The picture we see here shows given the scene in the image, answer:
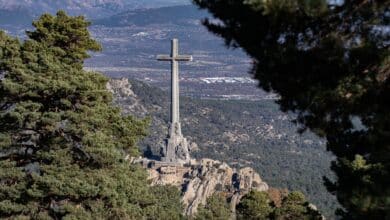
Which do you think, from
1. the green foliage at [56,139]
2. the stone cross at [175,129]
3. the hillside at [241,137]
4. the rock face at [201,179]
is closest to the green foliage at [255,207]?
the green foliage at [56,139]

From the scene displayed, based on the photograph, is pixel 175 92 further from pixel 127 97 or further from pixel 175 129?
pixel 127 97

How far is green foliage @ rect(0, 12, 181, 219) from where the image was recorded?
1335 cm

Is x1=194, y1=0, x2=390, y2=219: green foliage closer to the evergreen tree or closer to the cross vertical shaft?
the evergreen tree

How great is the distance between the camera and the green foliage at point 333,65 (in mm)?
8367

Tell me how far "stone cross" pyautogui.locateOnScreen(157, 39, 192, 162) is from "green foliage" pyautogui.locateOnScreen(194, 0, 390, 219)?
31.4m

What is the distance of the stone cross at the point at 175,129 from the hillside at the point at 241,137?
21.7 meters

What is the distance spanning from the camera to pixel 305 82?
8.84 m

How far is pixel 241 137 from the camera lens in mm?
115938

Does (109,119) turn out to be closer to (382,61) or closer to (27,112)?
(27,112)

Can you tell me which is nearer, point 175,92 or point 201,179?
point 175,92

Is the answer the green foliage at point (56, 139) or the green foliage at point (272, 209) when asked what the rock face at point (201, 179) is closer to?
the green foliage at point (272, 209)

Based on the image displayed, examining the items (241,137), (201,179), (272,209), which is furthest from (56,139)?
(241,137)

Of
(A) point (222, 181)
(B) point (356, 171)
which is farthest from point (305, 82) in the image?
(A) point (222, 181)

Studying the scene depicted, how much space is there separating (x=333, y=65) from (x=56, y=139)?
21.3 feet
